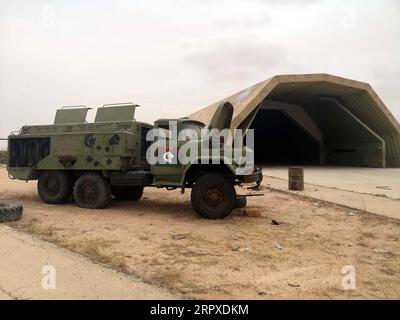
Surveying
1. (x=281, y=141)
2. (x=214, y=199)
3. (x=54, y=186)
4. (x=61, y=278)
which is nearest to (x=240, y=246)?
(x=214, y=199)

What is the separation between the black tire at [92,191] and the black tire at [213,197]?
8.54ft

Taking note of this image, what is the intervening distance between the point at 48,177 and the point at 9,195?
8.59 ft

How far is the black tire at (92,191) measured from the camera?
9422 millimetres

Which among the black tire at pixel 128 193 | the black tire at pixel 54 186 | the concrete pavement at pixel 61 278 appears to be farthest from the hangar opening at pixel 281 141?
the concrete pavement at pixel 61 278

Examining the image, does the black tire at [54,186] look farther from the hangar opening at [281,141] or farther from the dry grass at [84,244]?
the hangar opening at [281,141]

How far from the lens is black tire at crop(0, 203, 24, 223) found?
24.1 feet

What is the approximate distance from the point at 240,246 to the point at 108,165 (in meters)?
4.52

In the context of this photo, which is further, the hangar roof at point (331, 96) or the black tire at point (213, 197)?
the hangar roof at point (331, 96)

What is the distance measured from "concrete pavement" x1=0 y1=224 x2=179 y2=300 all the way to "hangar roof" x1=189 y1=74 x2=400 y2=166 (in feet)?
49.1

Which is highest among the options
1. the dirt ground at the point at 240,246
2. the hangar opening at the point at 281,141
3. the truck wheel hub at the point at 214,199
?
the hangar opening at the point at 281,141

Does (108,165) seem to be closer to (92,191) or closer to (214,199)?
(92,191)

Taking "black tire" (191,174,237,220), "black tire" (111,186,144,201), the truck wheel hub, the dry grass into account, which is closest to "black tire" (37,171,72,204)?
"black tire" (111,186,144,201)
